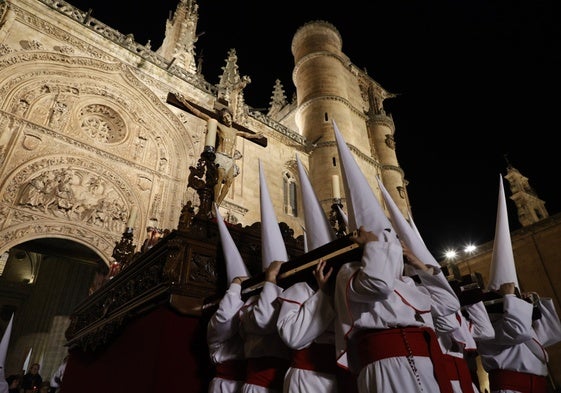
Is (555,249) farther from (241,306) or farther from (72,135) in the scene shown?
(72,135)

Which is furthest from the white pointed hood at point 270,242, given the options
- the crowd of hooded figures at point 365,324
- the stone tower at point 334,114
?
the stone tower at point 334,114

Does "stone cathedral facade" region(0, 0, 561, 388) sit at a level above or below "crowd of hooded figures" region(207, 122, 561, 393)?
above

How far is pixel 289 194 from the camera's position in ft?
50.1

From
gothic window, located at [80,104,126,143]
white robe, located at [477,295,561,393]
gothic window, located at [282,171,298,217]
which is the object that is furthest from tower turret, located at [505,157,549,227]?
gothic window, located at [80,104,126,143]

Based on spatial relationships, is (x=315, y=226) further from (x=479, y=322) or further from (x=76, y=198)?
(x=76, y=198)

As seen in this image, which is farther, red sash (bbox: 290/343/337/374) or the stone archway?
the stone archway

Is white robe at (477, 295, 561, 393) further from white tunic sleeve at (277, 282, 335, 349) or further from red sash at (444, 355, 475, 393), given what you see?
white tunic sleeve at (277, 282, 335, 349)

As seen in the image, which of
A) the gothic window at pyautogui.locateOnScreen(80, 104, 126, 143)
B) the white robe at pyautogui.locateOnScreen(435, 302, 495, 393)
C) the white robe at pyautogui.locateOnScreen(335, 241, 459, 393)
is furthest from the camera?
the gothic window at pyautogui.locateOnScreen(80, 104, 126, 143)

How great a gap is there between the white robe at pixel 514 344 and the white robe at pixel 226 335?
227 cm

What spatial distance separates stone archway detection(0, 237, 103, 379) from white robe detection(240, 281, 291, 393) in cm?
1047

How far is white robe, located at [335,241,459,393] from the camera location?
1.63 m

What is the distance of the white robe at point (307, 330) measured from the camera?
187cm

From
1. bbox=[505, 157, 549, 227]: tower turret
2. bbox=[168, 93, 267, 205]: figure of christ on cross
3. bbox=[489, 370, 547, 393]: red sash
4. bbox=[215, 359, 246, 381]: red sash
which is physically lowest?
bbox=[489, 370, 547, 393]: red sash

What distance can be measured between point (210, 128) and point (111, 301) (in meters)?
2.35
